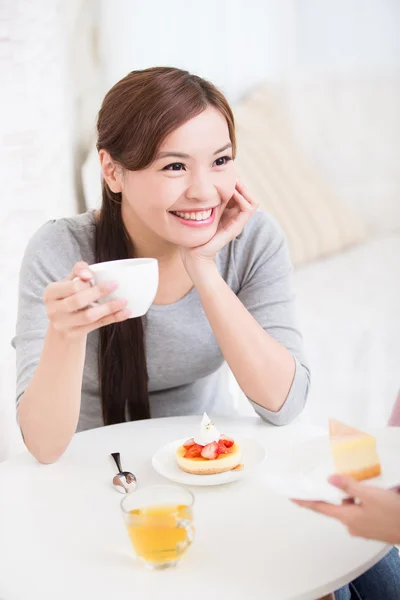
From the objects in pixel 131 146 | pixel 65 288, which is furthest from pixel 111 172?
pixel 65 288

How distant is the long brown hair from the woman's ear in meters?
0.02

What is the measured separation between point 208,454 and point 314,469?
0.15 metres

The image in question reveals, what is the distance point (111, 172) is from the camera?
1461mm

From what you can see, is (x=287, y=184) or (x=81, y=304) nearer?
(x=81, y=304)

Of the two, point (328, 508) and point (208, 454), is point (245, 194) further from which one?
point (328, 508)

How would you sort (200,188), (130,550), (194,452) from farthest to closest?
(200,188) → (194,452) → (130,550)

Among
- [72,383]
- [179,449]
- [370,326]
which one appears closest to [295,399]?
[179,449]

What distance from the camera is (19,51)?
2.07m

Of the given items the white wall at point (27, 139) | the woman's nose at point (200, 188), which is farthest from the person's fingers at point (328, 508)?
the white wall at point (27, 139)

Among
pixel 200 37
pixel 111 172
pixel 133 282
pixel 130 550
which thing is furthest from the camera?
pixel 200 37

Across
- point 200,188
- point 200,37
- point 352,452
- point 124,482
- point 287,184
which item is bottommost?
point 287,184

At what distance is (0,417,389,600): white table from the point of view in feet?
2.67

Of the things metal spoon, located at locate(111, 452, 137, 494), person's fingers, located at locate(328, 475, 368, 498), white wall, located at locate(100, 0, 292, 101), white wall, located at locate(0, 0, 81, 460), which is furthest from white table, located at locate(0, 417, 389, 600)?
white wall, located at locate(100, 0, 292, 101)

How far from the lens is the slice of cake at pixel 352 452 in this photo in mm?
914
